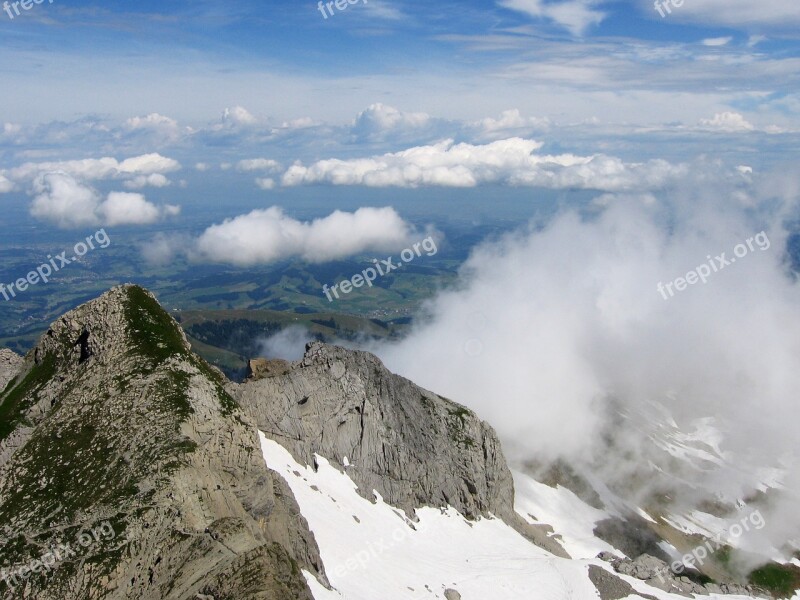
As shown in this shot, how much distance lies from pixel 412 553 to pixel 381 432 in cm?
2399

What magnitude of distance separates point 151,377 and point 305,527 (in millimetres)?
21725

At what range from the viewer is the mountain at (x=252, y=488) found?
40.6 metres

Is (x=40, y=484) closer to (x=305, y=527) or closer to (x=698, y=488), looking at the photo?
(x=305, y=527)

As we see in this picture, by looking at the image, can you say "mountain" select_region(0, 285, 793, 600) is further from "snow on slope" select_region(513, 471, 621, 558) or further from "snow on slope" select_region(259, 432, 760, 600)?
"snow on slope" select_region(513, 471, 621, 558)

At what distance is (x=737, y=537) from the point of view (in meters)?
174

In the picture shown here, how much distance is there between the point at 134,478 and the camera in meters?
46.3

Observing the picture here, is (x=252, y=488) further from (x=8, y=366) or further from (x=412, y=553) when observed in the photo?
(x=8, y=366)
